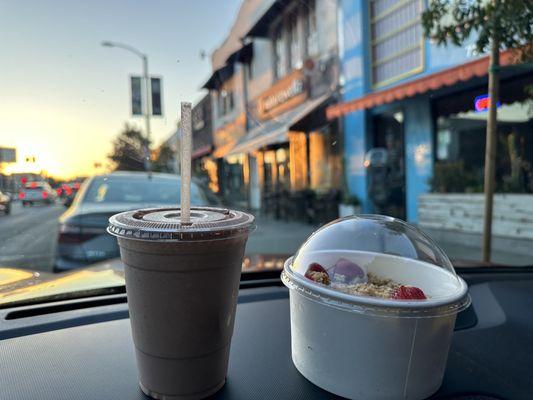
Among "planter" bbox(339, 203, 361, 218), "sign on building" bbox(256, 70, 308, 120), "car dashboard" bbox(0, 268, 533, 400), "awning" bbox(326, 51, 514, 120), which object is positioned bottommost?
"planter" bbox(339, 203, 361, 218)

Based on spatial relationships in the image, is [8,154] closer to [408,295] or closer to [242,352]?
[242,352]

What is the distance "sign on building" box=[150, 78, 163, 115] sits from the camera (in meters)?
1.90

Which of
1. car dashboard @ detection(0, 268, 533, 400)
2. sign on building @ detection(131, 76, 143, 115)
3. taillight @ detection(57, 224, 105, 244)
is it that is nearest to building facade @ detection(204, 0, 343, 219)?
taillight @ detection(57, 224, 105, 244)

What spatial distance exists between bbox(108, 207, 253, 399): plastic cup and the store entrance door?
700 cm

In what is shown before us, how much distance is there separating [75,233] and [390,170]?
23.7 ft

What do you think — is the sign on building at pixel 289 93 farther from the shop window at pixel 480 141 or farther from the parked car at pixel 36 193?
the parked car at pixel 36 193

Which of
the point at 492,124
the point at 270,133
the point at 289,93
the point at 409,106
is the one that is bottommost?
the point at 492,124

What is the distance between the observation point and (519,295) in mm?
2002

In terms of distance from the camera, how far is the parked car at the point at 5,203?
2.09 metres

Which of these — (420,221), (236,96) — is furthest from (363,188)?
(236,96)

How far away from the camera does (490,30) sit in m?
3.07

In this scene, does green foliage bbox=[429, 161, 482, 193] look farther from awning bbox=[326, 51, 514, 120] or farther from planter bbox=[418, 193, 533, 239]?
awning bbox=[326, 51, 514, 120]

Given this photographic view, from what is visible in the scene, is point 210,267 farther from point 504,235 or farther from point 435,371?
point 504,235

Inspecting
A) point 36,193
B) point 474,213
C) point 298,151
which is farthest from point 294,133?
point 36,193
